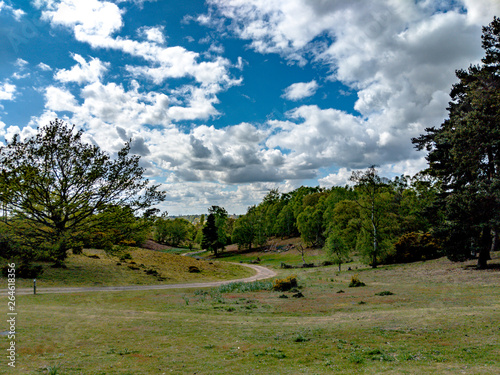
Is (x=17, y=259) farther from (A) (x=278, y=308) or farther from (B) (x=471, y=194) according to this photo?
(B) (x=471, y=194)

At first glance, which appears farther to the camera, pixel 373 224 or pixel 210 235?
pixel 210 235

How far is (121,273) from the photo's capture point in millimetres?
36438

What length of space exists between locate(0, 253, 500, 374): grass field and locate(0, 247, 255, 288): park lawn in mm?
8477

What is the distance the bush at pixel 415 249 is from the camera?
4262 cm

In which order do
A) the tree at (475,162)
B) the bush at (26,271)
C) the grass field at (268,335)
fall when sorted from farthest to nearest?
the bush at (26,271) < the tree at (475,162) < the grass field at (268,335)

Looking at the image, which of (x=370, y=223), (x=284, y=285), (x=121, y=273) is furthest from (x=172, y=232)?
(x=284, y=285)

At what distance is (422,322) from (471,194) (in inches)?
714

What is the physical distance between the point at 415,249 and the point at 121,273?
4012cm

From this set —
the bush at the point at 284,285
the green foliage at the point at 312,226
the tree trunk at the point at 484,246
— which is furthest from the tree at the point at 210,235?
the tree trunk at the point at 484,246

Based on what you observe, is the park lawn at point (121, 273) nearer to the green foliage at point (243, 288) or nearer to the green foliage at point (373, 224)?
the green foliage at point (243, 288)

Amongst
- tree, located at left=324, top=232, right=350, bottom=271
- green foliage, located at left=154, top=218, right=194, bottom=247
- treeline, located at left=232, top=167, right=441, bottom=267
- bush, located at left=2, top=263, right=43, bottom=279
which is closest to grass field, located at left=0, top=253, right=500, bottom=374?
bush, located at left=2, top=263, right=43, bottom=279

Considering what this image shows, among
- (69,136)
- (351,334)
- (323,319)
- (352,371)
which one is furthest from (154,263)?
(352,371)

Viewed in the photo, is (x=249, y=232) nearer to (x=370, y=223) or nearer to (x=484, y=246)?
(x=370, y=223)

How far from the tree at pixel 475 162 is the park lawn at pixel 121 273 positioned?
2917cm
